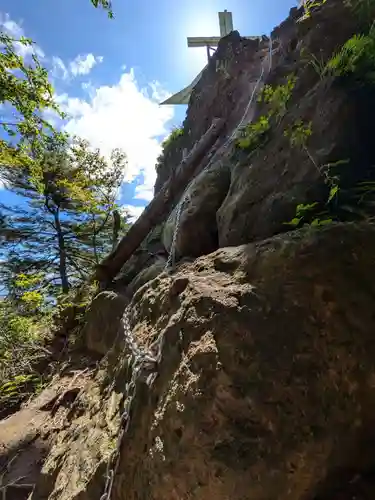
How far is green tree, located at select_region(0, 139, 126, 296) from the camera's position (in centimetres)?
1032

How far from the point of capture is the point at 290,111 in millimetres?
2570

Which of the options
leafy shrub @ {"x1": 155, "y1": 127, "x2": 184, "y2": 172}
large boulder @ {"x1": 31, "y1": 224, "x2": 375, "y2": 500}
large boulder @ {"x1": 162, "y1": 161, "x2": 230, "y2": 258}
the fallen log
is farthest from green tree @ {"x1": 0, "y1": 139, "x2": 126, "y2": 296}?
large boulder @ {"x1": 31, "y1": 224, "x2": 375, "y2": 500}

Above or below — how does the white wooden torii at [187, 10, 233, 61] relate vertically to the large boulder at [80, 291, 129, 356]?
above

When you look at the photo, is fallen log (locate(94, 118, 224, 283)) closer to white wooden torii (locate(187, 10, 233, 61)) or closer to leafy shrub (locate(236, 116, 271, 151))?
leafy shrub (locate(236, 116, 271, 151))

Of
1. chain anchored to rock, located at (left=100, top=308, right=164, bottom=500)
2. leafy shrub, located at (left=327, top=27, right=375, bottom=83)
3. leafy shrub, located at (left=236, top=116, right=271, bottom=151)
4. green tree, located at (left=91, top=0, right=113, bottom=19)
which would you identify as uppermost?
green tree, located at (left=91, top=0, right=113, bottom=19)

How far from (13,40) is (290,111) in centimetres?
367

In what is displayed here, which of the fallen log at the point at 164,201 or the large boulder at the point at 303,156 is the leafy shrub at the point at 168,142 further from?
the large boulder at the point at 303,156

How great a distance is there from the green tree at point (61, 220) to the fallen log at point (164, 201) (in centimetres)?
563

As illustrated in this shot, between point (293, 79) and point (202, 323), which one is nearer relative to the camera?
point (202, 323)

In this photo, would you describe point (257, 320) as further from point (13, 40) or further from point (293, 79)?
point (13, 40)

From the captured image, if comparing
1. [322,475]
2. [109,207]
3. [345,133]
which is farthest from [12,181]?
[322,475]

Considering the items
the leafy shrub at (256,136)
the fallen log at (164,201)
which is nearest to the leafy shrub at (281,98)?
the leafy shrub at (256,136)

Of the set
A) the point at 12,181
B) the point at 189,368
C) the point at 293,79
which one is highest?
the point at 12,181

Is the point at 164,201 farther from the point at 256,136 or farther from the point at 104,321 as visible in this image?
the point at 256,136
